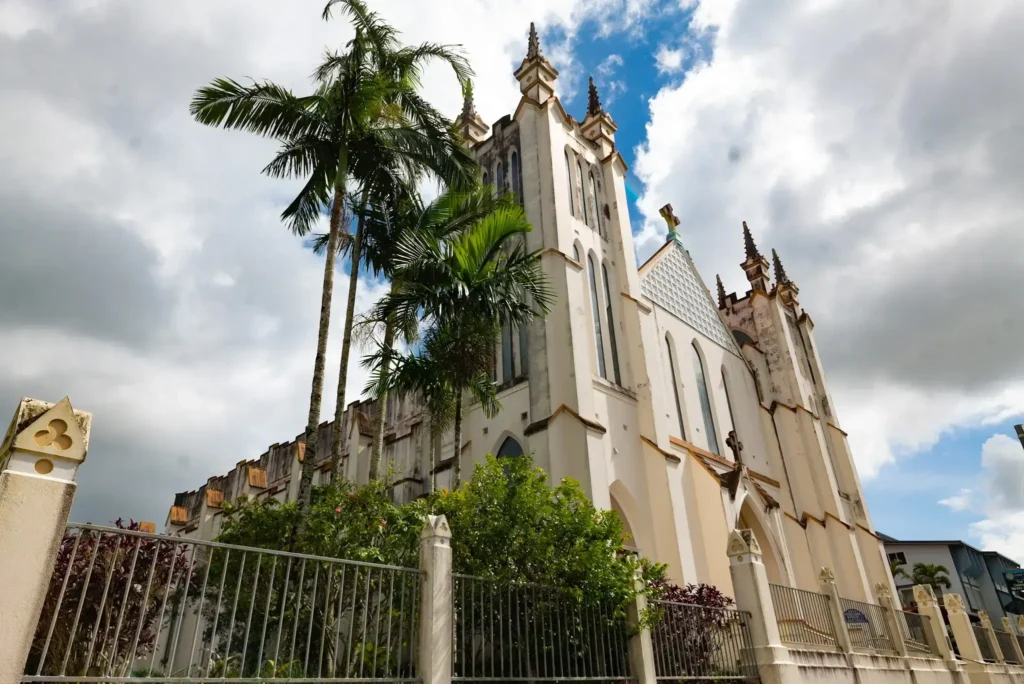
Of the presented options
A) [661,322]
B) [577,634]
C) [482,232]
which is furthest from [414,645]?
[661,322]

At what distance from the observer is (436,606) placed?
6.70 meters

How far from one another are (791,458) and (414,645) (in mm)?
21081

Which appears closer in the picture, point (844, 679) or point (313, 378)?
point (313, 378)

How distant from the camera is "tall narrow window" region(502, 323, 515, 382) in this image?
17344mm

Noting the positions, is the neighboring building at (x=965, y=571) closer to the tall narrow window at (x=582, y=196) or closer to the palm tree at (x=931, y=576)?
the palm tree at (x=931, y=576)

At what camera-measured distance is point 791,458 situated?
24.7 meters

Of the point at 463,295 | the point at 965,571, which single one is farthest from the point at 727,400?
the point at 965,571

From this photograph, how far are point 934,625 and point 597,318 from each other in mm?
11213

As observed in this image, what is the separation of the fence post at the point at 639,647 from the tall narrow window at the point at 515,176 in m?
12.7

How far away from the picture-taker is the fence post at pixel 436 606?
6488 millimetres

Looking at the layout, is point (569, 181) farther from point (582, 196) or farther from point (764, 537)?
point (764, 537)

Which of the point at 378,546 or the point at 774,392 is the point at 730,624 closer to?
the point at 378,546

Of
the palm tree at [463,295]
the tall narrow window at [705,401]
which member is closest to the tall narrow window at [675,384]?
the tall narrow window at [705,401]

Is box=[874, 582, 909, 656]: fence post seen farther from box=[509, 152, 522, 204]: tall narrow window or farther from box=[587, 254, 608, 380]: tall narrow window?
box=[509, 152, 522, 204]: tall narrow window
